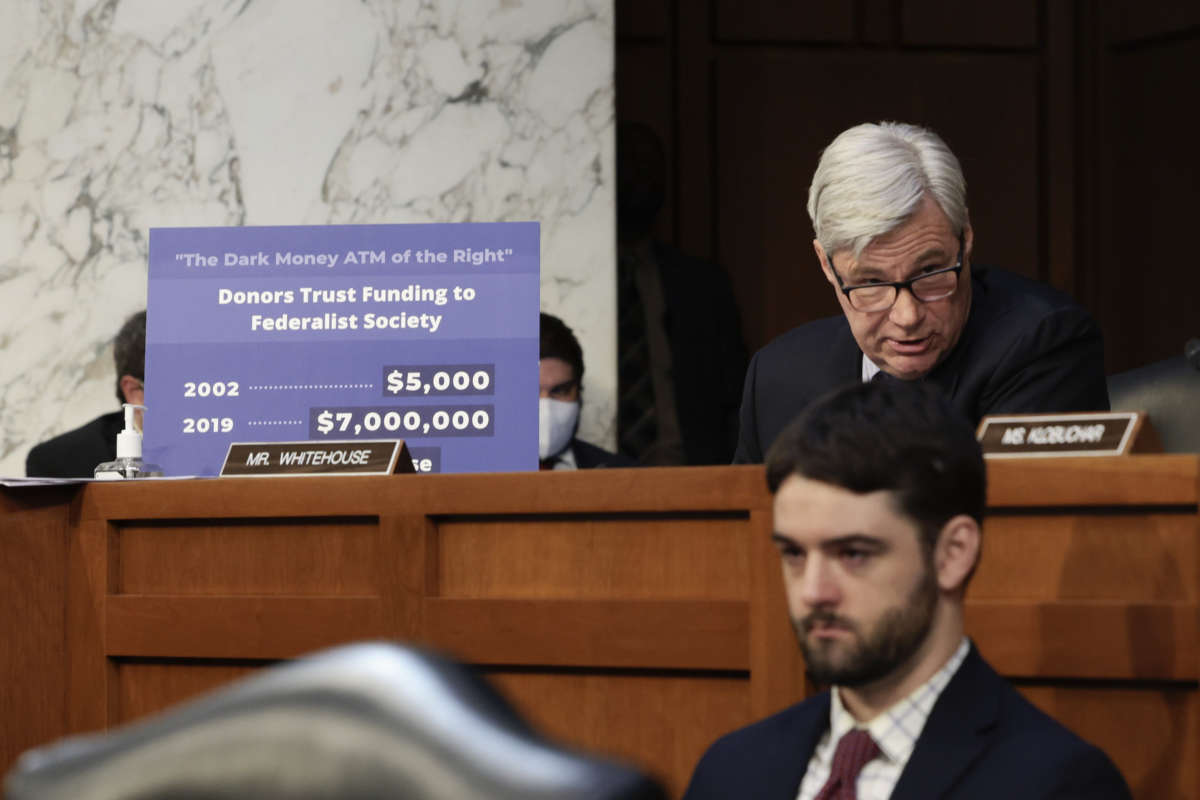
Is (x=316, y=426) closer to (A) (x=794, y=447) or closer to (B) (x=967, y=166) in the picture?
(A) (x=794, y=447)

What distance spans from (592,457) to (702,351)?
3.19ft

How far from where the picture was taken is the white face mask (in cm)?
373

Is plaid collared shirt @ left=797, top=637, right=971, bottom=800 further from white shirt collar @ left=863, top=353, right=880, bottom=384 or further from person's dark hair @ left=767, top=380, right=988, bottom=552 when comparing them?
white shirt collar @ left=863, top=353, right=880, bottom=384

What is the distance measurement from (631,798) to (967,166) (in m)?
5.17

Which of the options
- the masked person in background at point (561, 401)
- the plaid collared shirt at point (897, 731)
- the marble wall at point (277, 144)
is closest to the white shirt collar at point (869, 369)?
the plaid collared shirt at point (897, 731)

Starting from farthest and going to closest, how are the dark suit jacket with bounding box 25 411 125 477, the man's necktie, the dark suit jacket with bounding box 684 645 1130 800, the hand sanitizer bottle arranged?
1. the man's necktie
2. the dark suit jacket with bounding box 25 411 125 477
3. the hand sanitizer bottle
4. the dark suit jacket with bounding box 684 645 1130 800

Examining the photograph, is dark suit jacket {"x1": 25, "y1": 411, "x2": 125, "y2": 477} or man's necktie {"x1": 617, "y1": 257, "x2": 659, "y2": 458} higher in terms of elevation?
man's necktie {"x1": 617, "y1": 257, "x2": 659, "y2": 458}

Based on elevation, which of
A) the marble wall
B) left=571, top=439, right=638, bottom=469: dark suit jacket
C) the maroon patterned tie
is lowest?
the maroon patterned tie

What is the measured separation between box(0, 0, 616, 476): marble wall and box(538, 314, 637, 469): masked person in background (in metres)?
0.23

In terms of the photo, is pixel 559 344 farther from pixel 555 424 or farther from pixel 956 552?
pixel 956 552

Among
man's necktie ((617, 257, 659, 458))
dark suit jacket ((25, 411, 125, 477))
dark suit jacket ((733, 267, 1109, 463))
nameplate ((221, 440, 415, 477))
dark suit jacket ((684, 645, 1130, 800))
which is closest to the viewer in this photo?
dark suit jacket ((684, 645, 1130, 800))

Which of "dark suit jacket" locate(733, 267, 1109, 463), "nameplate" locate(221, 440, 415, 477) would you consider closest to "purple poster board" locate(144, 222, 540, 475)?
"nameplate" locate(221, 440, 415, 477)

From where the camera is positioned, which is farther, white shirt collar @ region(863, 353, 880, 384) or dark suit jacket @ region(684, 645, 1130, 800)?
white shirt collar @ region(863, 353, 880, 384)

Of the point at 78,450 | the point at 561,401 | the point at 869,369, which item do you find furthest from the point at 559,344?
the point at 869,369
